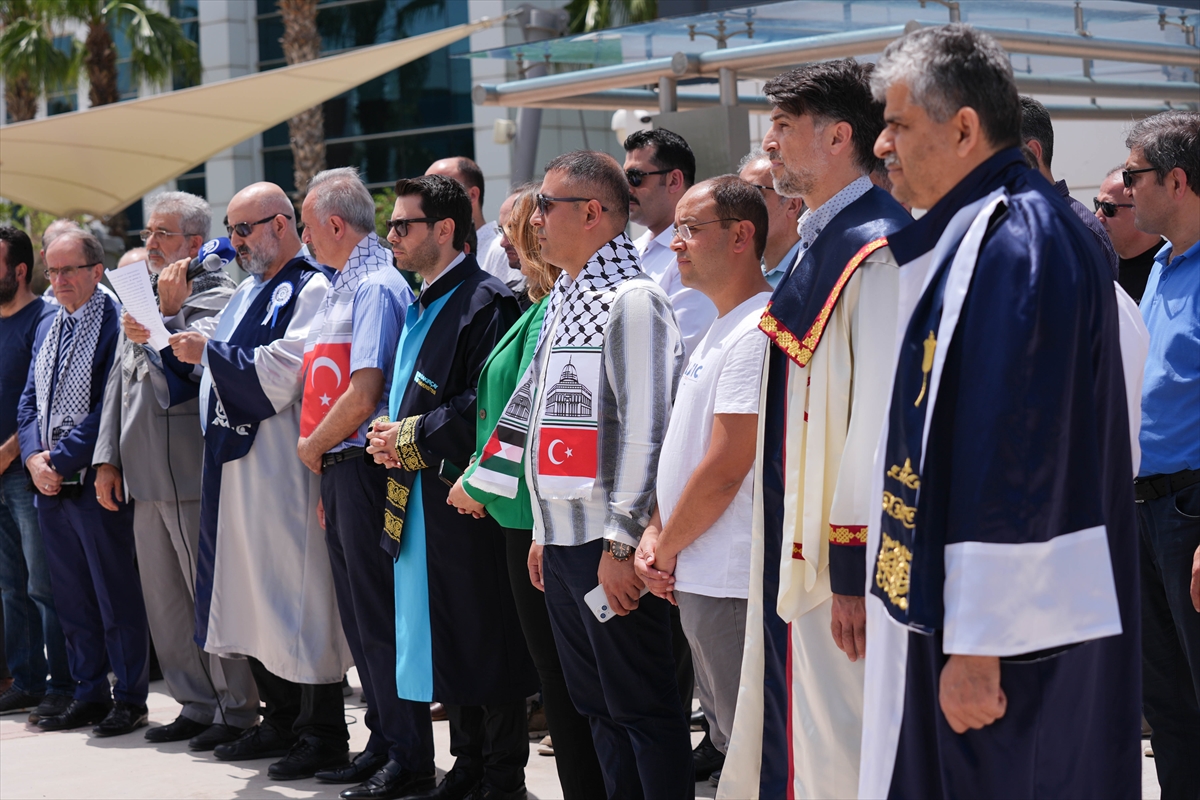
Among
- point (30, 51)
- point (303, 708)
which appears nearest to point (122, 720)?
point (303, 708)

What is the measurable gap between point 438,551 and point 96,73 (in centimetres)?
2003

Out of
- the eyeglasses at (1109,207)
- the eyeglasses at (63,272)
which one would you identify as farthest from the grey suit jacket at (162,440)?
the eyeglasses at (1109,207)

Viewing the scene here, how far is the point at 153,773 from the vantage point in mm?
5477

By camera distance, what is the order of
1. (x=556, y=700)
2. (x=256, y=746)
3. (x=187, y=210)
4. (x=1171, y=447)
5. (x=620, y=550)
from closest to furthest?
(x=620, y=550) → (x=1171, y=447) → (x=556, y=700) → (x=256, y=746) → (x=187, y=210)

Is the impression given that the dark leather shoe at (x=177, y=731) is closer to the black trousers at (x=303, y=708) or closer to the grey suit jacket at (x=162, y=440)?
A: the black trousers at (x=303, y=708)

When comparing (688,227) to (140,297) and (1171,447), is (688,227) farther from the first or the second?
(140,297)

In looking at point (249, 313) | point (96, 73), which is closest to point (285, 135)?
point (96, 73)

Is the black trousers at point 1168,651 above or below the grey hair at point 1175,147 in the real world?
below

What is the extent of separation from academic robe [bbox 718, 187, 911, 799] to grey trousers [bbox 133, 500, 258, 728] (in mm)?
3701

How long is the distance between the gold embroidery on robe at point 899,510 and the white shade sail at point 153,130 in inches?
339

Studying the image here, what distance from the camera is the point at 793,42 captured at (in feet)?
22.6

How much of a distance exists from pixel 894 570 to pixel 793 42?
5008 millimetres

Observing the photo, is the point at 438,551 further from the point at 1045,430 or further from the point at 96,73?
the point at 96,73

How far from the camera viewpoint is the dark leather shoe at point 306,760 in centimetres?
525
